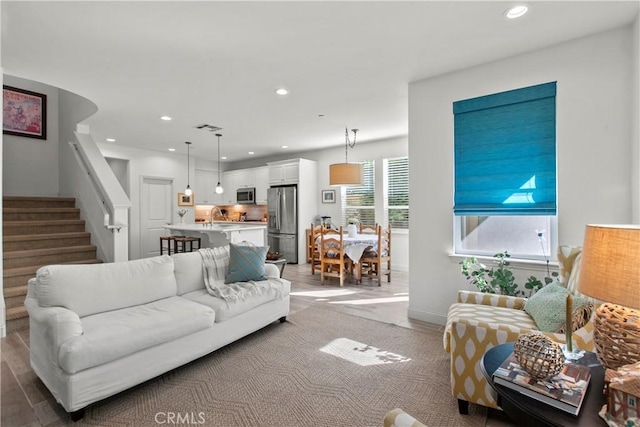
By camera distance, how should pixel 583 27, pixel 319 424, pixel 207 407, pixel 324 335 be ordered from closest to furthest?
pixel 319 424
pixel 207 407
pixel 583 27
pixel 324 335

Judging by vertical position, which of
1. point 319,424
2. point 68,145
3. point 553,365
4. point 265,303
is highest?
point 68,145

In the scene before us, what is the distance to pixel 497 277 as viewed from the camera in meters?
2.93

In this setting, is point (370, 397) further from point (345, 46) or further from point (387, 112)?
point (387, 112)

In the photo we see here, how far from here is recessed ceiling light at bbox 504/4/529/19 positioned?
2.21m

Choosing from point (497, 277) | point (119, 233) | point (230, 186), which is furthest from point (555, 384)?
point (230, 186)

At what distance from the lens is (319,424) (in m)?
1.89

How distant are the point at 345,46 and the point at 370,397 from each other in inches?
110

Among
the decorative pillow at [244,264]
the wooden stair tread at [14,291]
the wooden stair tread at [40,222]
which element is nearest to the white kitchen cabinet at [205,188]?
the wooden stair tread at [40,222]

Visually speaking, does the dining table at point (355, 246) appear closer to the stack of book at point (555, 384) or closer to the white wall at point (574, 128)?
the white wall at point (574, 128)

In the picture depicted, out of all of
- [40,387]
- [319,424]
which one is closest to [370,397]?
[319,424]

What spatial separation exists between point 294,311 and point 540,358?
2.99 metres

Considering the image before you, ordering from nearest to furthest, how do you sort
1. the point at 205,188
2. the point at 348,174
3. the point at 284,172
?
1. the point at 348,174
2. the point at 284,172
3. the point at 205,188

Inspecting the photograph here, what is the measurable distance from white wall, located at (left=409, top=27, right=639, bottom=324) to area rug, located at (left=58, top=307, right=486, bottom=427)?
3.46 ft

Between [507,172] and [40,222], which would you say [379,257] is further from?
[40,222]
